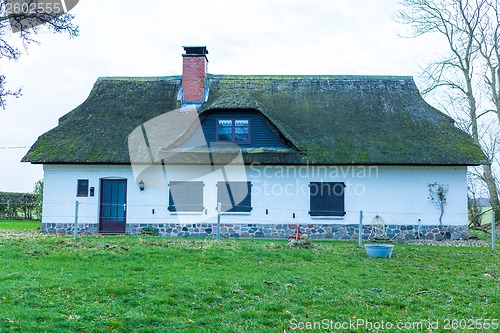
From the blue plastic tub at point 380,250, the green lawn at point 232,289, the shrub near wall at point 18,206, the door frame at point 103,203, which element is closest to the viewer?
the green lawn at point 232,289

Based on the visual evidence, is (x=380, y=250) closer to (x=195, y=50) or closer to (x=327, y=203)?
(x=327, y=203)

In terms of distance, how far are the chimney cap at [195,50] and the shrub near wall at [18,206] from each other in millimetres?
13175

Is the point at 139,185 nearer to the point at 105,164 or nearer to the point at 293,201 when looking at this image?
the point at 105,164

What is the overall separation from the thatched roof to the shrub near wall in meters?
9.09

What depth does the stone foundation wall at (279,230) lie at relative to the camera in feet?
57.5

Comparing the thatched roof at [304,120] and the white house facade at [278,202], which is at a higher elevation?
the thatched roof at [304,120]

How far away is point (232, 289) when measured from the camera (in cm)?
808

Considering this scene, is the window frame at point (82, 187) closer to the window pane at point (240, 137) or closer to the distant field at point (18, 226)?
the distant field at point (18, 226)

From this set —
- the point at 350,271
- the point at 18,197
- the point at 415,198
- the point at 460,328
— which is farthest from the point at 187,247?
the point at 18,197

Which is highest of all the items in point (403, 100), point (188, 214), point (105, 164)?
point (403, 100)

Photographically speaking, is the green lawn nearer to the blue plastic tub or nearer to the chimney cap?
the blue plastic tub

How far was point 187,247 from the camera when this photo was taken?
12.5 metres

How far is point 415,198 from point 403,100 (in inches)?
184

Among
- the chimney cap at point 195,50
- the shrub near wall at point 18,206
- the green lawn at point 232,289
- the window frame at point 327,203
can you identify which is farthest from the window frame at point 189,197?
the shrub near wall at point 18,206
